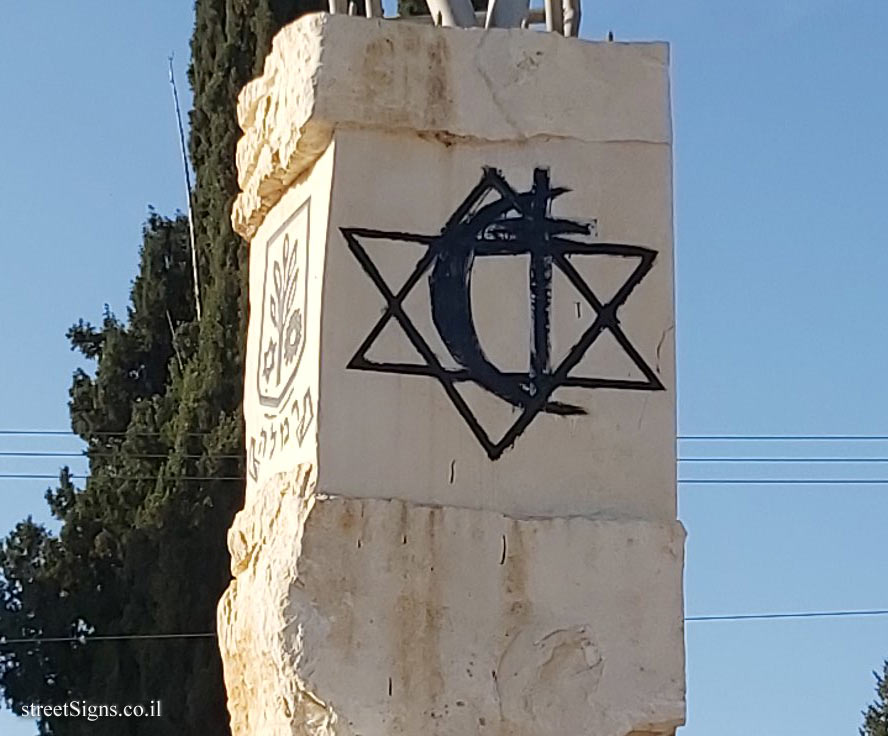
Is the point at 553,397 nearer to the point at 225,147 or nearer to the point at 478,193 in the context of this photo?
the point at 478,193

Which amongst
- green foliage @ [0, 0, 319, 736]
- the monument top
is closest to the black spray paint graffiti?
the monument top

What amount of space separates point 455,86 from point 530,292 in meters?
0.47

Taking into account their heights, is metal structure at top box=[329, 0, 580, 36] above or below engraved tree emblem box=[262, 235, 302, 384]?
above

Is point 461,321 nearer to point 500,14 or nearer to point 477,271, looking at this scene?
point 477,271

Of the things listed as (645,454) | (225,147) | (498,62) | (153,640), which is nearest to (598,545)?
(645,454)

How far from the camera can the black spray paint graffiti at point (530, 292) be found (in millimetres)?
3779

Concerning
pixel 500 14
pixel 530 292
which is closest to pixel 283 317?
pixel 530 292

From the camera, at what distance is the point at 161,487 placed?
1278cm

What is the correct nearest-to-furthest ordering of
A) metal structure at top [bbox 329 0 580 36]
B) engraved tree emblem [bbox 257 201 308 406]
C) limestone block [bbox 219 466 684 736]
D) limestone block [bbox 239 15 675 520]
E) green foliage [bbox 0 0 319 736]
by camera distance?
limestone block [bbox 219 466 684 736] < limestone block [bbox 239 15 675 520] < engraved tree emblem [bbox 257 201 308 406] < metal structure at top [bbox 329 0 580 36] < green foliage [bbox 0 0 319 736]

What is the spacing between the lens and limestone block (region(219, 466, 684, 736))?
360cm

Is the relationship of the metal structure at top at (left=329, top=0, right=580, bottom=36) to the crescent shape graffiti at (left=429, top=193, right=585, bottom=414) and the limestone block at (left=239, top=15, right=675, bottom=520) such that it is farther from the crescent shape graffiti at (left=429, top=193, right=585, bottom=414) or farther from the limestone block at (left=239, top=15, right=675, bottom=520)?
the crescent shape graffiti at (left=429, top=193, right=585, bottom=414)

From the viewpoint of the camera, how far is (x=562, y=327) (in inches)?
152

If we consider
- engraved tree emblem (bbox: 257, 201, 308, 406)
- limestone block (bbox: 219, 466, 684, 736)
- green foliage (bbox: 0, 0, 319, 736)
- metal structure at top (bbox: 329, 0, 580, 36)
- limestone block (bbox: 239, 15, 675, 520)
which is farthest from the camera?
green foliage (bbox: 0, 0, 319, 736)

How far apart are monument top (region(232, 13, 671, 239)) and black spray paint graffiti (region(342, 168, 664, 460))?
0.44 feet
